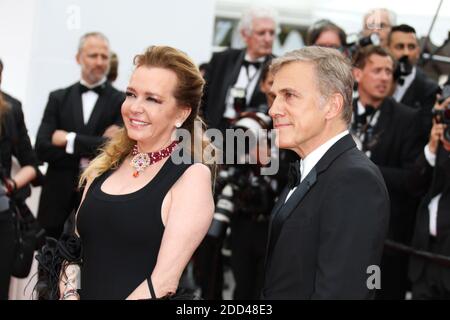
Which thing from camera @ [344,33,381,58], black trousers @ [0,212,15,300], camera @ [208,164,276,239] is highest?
camera @ [344,33,381,58]

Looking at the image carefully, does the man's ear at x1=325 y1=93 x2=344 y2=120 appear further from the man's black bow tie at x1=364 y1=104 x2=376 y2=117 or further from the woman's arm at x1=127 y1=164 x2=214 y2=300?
the man's black bow tie at x1=364 y1=104 x2=376 y2=117

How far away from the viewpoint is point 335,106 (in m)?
2.04

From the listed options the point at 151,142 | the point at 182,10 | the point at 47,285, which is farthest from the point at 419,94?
→ the point at 47,285

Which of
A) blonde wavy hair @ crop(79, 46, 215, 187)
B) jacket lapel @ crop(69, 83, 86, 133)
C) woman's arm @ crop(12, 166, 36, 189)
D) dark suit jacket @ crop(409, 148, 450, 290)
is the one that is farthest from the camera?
jacket lapel @ crop(69, 83, 86, 133)

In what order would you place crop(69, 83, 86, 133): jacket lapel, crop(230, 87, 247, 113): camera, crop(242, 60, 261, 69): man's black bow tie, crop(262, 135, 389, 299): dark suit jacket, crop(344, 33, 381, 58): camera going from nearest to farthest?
crop(262, 135, 389, 299): dark suit jacket → crop(344, 33, 381, 58): camera → crop(230, 87, 247, 113): camera → crop(69, 83, 86, 133): jacket lapel → crop(242, 60, 261, 69): man's black bow tie

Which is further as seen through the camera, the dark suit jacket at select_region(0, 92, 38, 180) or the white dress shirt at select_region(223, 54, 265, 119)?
the white dress shirt at select_region(223, 54, 265, 119)

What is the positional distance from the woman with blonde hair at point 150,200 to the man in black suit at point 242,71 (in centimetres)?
Result: 192

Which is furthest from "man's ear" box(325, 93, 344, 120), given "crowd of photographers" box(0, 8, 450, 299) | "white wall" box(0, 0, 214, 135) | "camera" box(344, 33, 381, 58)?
"white wall" box(0, 0, 214, 135)

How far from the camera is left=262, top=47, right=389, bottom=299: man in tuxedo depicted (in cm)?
178

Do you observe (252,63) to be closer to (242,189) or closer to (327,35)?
(327,35)

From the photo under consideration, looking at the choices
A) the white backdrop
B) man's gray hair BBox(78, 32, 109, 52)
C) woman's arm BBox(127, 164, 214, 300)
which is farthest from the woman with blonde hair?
the white backdrop

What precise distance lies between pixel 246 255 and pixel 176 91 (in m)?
2.03

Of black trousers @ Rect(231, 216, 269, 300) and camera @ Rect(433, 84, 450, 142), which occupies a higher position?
camera @ Rect(433, 84, 450, 142)

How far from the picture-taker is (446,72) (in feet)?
13.5
